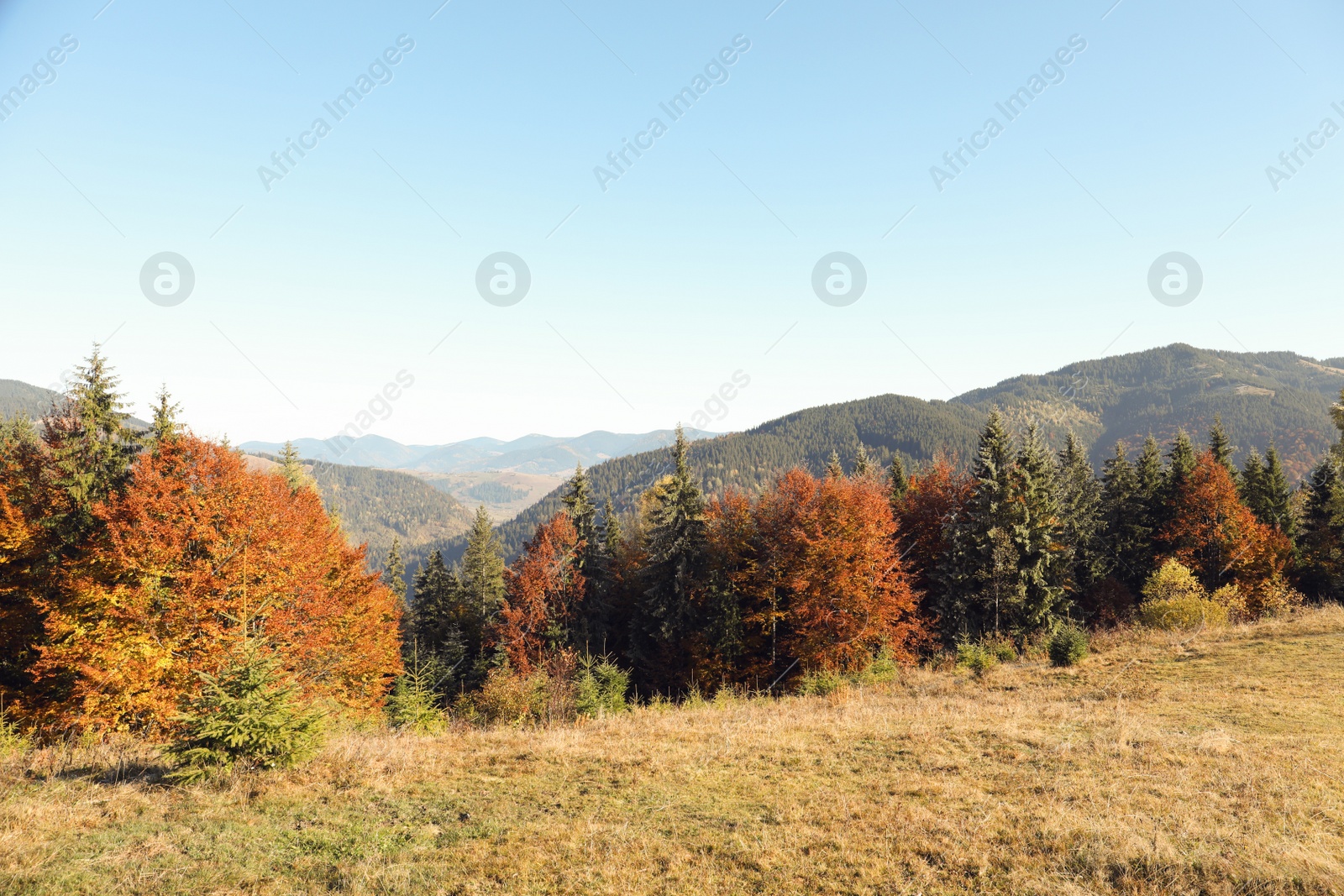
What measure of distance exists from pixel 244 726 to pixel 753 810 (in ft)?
29.4

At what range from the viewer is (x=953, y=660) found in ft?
79.4

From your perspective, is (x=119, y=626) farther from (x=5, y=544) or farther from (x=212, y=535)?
(x=5, y=544)

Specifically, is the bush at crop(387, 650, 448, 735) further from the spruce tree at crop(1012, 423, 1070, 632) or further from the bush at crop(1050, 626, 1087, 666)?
the spruce tree at crop(1012, 423, 1070, 632)

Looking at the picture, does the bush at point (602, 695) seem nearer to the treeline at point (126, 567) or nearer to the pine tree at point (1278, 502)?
the treeline at point (126, 567)

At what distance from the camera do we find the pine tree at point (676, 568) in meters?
38.9

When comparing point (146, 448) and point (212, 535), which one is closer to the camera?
point (212, 535)

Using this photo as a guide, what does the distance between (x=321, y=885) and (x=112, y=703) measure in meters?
20.5

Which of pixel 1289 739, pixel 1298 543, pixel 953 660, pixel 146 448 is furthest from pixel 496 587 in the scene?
pixel 1298 543

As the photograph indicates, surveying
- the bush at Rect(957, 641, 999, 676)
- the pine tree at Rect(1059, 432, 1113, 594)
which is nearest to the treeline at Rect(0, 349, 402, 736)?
the bush at Rect(957, 641, 999, 676)

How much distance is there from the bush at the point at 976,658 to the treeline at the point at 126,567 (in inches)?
885

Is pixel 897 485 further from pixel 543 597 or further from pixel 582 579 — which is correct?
pixel 543 597

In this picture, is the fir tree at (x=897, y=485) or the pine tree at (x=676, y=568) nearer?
the pine tree at (x=676, y=568)

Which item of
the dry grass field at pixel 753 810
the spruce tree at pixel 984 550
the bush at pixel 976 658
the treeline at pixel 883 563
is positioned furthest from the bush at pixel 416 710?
the spruce tree at pixel 984 550

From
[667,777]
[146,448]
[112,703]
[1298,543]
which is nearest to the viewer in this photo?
[667,777]
